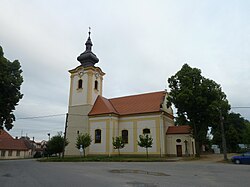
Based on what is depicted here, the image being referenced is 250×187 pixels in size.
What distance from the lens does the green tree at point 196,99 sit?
28781 millimetres

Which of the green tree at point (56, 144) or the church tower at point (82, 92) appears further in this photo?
the church tower at point (82, 92)

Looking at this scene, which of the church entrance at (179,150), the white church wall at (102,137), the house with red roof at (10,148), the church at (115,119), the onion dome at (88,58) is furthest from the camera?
the house with red roof at (10,148)

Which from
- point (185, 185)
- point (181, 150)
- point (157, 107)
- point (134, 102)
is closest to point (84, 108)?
point (134, 102)

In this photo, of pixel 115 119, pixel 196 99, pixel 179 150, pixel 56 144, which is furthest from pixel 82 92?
pixel 196 99

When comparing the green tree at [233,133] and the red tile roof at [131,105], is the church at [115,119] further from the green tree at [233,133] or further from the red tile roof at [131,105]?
the green tree at [233,133]

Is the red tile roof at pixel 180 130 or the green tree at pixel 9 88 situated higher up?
the green tree at pixel 9 88

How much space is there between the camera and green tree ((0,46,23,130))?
23.3 m

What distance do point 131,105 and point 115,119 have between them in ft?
12.1

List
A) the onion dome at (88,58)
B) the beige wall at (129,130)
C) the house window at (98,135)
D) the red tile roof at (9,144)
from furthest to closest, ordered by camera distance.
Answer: the red tile roof at (9,144) → the onion dome at (88,58) → the house window at (98,135) → the beige wall at (129,130)

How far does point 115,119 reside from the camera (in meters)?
35.7

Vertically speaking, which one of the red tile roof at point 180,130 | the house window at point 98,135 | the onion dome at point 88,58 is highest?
the onion dome at point 88,58

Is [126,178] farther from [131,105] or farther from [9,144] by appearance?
[9,144]

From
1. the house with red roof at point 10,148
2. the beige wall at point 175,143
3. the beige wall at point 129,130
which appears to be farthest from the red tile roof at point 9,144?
the beige wall at point 175,143

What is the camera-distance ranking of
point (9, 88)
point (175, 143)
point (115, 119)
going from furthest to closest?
point (115, 119), point (175, 143), point (9, 88)
